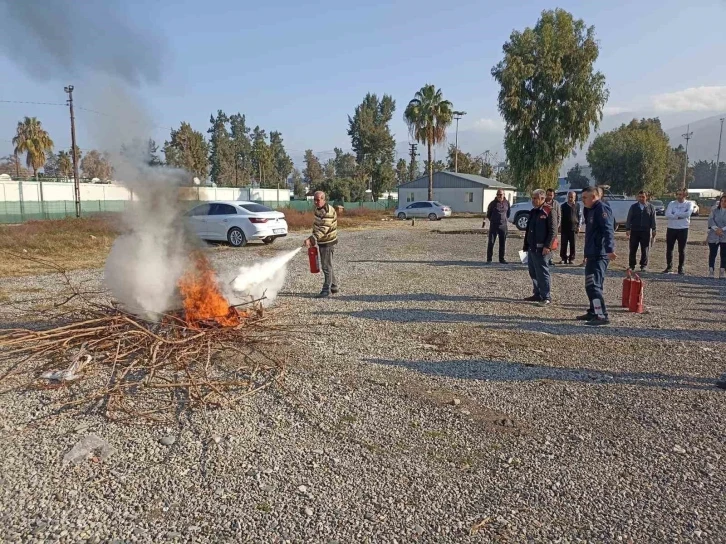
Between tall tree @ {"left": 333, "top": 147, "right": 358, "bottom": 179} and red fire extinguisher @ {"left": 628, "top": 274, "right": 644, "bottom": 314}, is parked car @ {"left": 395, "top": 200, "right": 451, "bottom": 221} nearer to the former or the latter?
red fire extinguisher @ {"left": 628, "top": 274, "right": 644, "bottom": 314}

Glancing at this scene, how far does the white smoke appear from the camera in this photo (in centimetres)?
713

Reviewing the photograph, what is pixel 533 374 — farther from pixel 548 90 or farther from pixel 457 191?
pixel 457 191

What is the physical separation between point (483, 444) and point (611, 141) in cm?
6883

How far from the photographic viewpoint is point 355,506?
9.20ft

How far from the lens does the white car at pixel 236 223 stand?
15750 millimetres

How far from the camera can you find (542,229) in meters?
7.40

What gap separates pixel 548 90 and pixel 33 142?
48.5 m

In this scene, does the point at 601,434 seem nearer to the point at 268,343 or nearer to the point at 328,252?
the point at 268,343

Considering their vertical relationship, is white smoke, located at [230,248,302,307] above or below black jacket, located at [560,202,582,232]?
below

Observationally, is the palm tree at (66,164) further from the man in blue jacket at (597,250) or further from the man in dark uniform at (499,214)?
the man in blue jacket at (597,250)

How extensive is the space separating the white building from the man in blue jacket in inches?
1751

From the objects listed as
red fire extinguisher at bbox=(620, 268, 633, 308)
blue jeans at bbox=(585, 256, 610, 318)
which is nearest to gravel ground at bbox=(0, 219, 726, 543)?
blue jeans at bbox=(585, 256, 610, 318)

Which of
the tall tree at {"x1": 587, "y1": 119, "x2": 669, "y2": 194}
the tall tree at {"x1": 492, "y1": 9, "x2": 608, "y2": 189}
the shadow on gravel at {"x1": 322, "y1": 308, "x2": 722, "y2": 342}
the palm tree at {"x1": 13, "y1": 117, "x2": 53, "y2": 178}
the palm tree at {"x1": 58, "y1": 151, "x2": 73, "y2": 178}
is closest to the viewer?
the shadow on gravel at {"x1": 322, "y1": 308, "x2": 722, "y2": 342}

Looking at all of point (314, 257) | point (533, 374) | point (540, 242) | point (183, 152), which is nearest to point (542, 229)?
point (540, 242)
